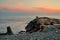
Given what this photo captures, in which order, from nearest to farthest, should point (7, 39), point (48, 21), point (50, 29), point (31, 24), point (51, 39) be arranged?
point (51, 39), point (7, 39), point (50, 29), point (48, 21), point (31, 24)

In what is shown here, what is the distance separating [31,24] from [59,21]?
86.3 inches

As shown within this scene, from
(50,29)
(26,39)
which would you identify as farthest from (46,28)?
(26,39)

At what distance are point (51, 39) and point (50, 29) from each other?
3710 millimetres

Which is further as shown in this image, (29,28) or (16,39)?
(29,28)

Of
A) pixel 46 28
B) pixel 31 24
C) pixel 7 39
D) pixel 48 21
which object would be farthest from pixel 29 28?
pixel 7 39

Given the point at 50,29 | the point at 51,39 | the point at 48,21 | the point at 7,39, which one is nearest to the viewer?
the point at 51,39

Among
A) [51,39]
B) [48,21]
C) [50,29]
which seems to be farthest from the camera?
[48,21]

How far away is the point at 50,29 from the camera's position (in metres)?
13.9

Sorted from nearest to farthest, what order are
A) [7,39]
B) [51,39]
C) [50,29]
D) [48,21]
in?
1. [51,39]
2. [7,39]
3. [50,29]
4. [48,21]

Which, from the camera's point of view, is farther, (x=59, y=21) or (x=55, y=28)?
(x=59, y=21)

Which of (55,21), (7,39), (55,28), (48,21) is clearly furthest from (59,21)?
(7,39)

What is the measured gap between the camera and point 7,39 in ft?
36.4

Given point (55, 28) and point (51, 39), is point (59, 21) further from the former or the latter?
point (51, 39)

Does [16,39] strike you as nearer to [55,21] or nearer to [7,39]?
[7,39]
